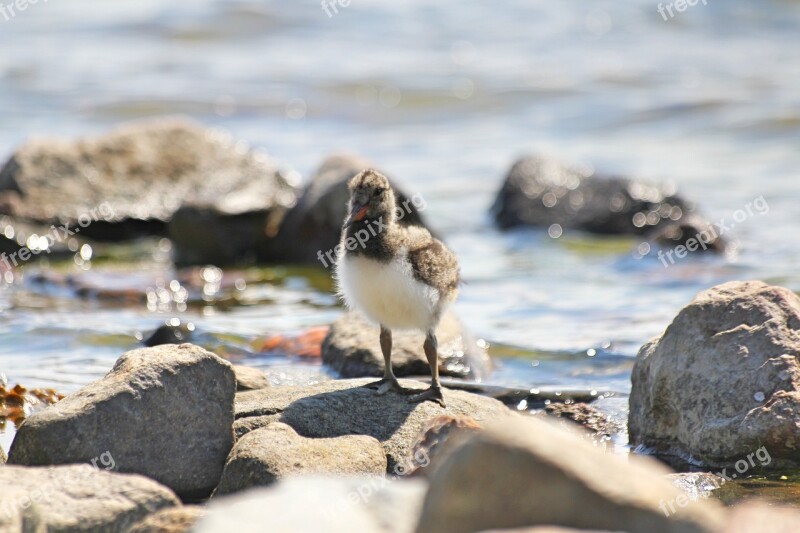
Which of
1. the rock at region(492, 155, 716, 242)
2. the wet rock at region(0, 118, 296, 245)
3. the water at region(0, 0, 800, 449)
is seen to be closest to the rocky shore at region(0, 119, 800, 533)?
the water at region(0, 0, 800, 449)

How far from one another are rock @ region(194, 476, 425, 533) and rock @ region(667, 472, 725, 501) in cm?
222

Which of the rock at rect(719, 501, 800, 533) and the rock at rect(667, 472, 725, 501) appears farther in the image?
the rock at rect(667, 472, 725, 501)

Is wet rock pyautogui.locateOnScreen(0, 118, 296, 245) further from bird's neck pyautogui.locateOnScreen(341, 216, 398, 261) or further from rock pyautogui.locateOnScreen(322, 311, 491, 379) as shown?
bird's neck pyautogui.locateOnScreen(341, 216, 398, 261)

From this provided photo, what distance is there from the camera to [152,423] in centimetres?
564

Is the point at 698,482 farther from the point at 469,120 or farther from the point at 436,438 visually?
the point at 469,120

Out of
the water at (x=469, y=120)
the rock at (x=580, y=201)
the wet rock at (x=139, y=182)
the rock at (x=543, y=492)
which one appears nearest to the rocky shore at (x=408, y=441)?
the rock at (x=543, y=492)

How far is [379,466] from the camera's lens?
561 centimetres

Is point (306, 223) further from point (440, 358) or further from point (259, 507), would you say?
point (259, 507)

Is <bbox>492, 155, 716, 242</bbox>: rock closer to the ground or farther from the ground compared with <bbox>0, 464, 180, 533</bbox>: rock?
closer to the ground

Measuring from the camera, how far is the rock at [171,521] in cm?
431

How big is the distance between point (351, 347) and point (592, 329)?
99.8 inches

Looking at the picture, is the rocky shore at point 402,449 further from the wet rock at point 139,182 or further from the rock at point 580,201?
the rock at point 580,201

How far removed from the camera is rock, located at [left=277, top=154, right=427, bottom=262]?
11.8 m

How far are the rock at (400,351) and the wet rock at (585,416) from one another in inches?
34.6
